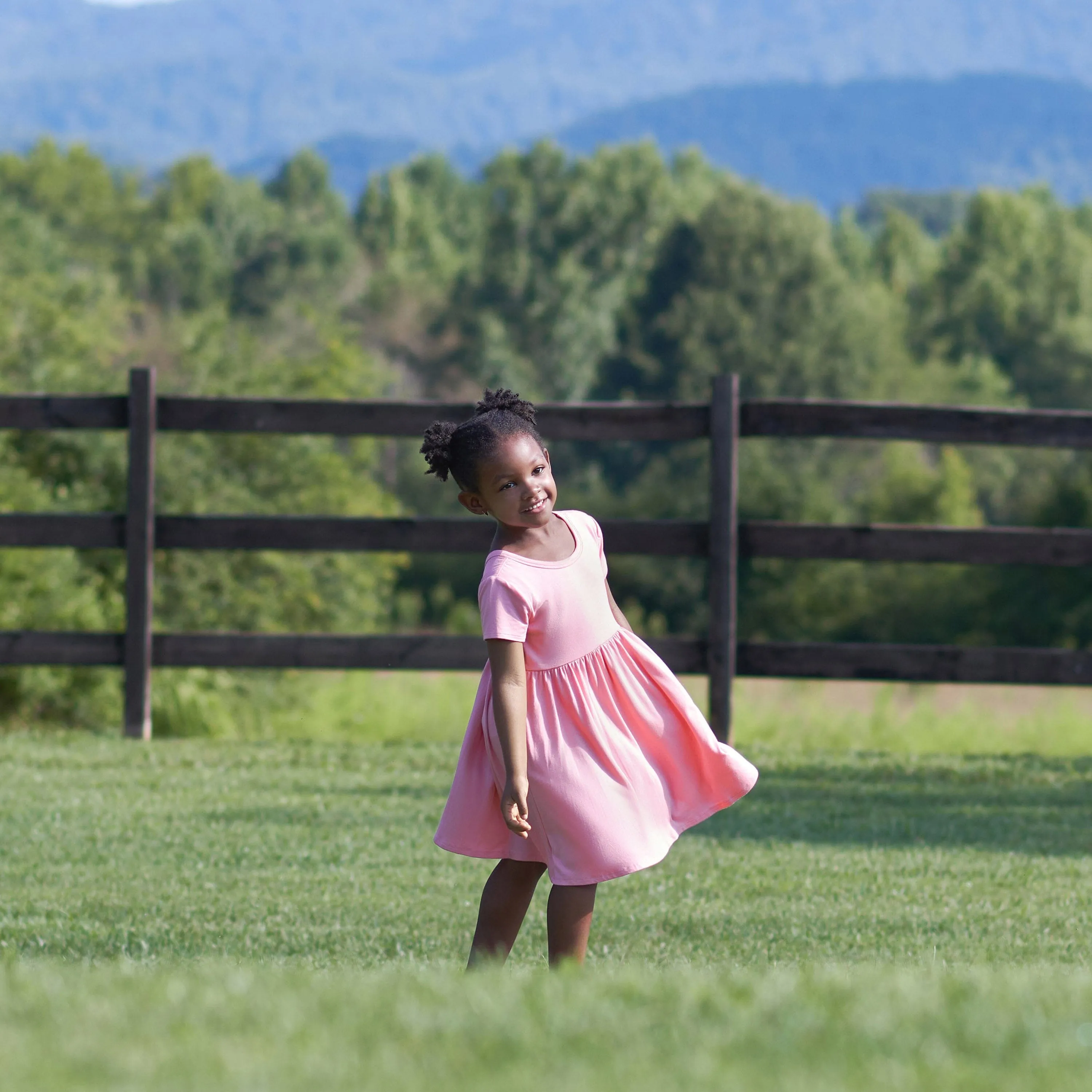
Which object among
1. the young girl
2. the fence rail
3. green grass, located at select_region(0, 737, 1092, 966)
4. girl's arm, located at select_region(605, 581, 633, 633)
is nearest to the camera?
the young girl

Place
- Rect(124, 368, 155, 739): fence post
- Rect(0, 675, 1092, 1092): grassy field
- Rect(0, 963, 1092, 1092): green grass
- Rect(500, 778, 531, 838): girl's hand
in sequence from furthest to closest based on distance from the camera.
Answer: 1. Rect(124, 368, 155, 739): fence post
2. Rect(500, 778, 531, 838): girl's hand
3. Rect(0, 675, 1092, 1092): grassy field
4. Rect(0, 963, 1092, 1092): green grass

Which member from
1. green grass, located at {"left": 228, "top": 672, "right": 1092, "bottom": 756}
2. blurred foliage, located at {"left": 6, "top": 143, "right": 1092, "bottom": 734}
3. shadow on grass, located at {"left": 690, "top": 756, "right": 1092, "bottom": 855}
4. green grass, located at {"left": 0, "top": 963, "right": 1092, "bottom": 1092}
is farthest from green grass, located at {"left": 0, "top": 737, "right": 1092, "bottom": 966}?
blurred foliage, located at {"left": 6, "top": 143, "right": 1092, "bottom": 734}

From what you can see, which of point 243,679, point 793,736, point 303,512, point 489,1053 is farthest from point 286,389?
point 489,1053

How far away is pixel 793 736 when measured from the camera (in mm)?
9867

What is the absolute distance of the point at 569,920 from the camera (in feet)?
11.8

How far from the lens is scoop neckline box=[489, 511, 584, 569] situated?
145 inches

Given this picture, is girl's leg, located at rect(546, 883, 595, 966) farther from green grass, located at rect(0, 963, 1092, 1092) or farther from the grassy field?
green grass, located at rect(0, 963, 1092, 1092)

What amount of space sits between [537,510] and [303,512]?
1161cm

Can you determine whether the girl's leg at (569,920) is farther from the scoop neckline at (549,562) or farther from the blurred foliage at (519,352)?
the blurred foliage at (519,352)

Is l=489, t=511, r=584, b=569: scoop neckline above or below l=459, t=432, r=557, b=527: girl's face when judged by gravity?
below

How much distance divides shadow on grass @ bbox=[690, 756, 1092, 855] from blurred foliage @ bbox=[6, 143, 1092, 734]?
402cm

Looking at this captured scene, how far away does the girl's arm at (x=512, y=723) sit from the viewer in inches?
137

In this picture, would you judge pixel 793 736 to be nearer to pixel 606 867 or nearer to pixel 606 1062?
pixel 606 867

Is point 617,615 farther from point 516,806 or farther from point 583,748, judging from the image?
point 516,806
